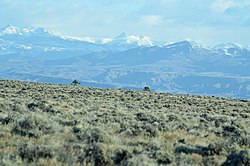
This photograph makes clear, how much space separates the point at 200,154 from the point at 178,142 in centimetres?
220

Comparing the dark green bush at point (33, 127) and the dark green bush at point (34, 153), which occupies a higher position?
the dark green bush at point (33, 127)

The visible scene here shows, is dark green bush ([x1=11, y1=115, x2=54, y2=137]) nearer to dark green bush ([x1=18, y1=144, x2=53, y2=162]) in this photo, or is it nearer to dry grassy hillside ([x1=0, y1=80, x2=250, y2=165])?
dry grassy hillside ([x1=0, y1=80, x2=250, y2=165])

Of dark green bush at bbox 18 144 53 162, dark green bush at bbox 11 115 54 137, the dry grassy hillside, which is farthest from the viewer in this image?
dark green bush at bbox 11 115 54 137

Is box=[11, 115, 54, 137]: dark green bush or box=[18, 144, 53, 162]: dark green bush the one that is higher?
box=[11, 115, 54, 137]: dark green bush

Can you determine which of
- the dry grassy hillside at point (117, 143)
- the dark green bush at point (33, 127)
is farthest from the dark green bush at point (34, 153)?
the dark green bush at point (33, 127)

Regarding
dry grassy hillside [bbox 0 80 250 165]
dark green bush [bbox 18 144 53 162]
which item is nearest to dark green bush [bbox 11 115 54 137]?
dry grassy hillside [bbox 0 80 250 165]

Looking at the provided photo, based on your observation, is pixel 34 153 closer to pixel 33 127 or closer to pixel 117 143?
pixel 117 143

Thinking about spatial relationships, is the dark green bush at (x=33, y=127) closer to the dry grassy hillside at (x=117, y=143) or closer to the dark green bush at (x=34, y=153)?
the dry grassy hillside at (x=117, y=143)

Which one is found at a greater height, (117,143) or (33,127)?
(33,127)

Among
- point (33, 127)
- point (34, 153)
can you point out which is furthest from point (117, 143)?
point (34, 153)

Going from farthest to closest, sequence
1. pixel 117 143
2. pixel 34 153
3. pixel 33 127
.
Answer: pixel 33 127 < pixel 117 143 < pixel 34 153

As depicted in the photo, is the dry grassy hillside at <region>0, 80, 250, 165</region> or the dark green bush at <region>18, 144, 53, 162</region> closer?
the dark green bush at <region>18, 144, 53, 162</region>

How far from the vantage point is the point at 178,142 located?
1631cm

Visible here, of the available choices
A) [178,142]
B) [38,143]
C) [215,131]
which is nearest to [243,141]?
[178,142]
